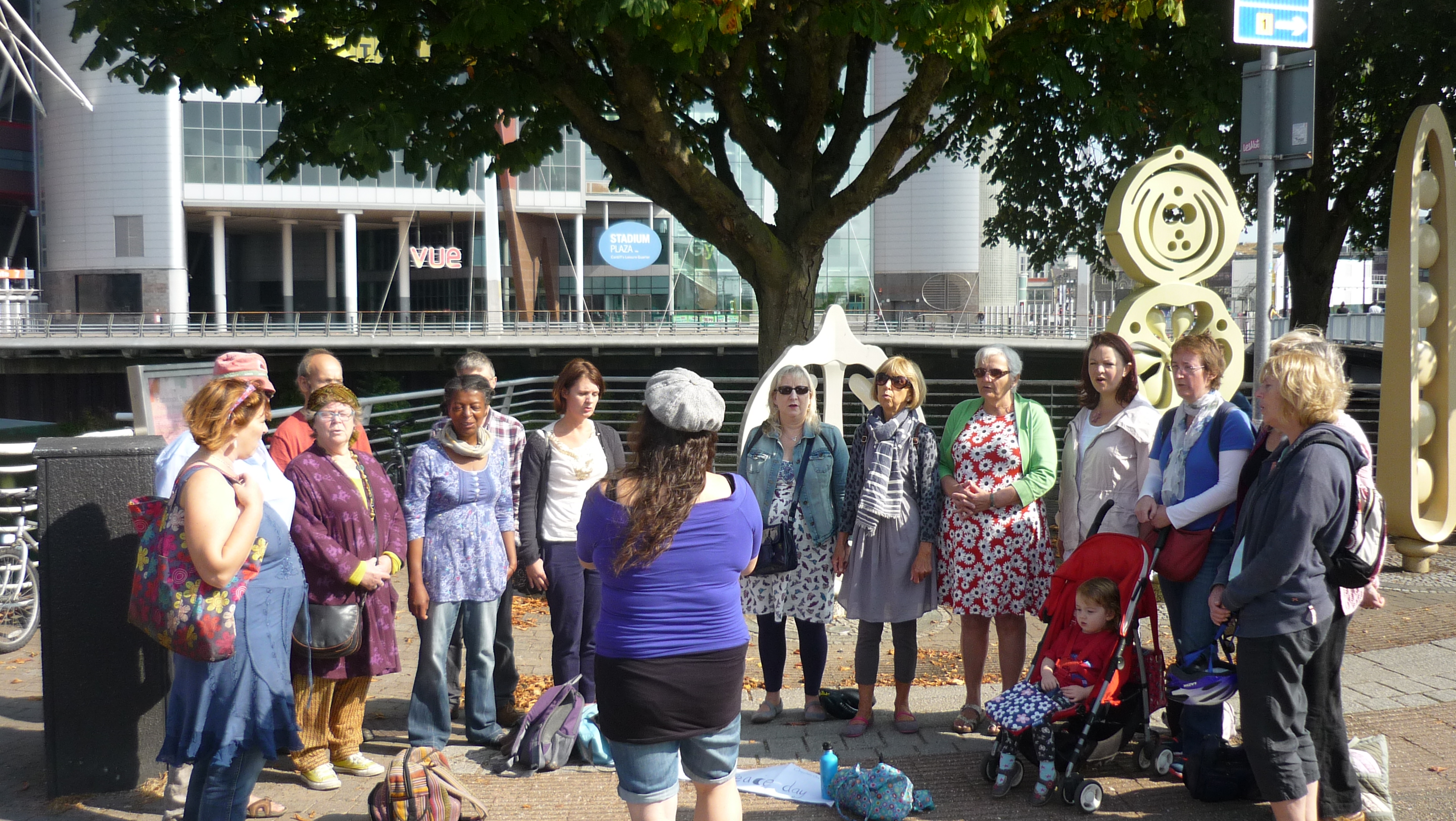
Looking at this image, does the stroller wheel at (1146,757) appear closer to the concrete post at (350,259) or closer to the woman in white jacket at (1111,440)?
the woman in white jacket at (1111,440)

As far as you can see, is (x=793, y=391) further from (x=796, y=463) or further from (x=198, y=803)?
(x=198, y=803)

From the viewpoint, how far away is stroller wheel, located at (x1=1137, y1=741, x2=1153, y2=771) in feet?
14.7

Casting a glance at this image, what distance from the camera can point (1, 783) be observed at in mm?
4492

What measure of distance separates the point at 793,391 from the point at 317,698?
2.43 meters

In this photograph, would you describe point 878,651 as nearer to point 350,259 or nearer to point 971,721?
point 971,721

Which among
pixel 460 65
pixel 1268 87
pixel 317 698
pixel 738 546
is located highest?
pixel 460 65

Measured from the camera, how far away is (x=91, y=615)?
4.29 m

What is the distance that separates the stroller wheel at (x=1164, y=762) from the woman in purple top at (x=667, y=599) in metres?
2.14

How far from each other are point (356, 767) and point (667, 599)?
7.48ft

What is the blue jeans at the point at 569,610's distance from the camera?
5078 millimetres

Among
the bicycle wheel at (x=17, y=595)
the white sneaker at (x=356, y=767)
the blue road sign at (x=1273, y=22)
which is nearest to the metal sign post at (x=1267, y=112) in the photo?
the blue road sign at (x=1273, y=22)

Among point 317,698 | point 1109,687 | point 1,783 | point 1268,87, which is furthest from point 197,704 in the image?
point 1268,87

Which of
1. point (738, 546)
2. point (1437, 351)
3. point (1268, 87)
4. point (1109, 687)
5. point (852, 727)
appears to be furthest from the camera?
point (1437, 351)

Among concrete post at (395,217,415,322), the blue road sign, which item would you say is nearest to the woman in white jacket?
the blue road sign
